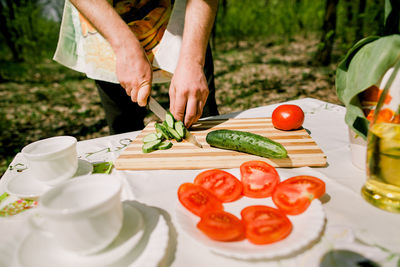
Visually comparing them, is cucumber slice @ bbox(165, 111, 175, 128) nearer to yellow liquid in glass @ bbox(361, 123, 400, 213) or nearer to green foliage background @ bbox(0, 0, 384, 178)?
yellow liquid in glass @ bbox(361, 123, 400, 213)

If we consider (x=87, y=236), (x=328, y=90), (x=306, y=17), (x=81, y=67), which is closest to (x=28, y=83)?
(x=81, y=67)

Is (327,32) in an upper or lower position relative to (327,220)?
upper

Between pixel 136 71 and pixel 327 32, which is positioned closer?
pixel 136 71

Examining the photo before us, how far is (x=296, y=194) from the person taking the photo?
37.5 inches

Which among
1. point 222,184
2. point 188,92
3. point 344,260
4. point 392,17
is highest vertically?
point 392,17

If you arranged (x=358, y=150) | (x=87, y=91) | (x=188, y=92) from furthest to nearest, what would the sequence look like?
1. (x=87, y=91)
2. (x=188, y=92)
3. (x=358, y=150)

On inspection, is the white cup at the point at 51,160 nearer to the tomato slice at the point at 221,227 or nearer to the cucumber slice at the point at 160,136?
the cucumber slice at the point at 160,136

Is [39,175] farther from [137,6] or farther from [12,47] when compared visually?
[12,47]

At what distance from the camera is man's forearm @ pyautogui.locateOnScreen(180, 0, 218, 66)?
1.82 metres

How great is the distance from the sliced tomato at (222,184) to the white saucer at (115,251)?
0.95 feet

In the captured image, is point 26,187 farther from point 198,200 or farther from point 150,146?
point 198,200

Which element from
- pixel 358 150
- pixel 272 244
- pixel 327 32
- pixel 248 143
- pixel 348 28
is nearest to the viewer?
pixel 272 244

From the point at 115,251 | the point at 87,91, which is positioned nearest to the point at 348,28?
the point at 87,91

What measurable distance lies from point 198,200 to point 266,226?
0.27 metres
